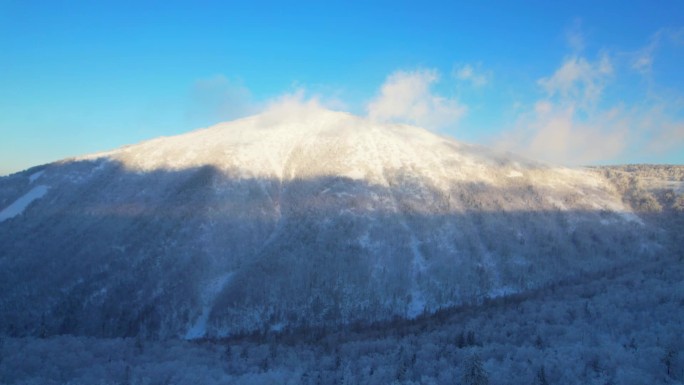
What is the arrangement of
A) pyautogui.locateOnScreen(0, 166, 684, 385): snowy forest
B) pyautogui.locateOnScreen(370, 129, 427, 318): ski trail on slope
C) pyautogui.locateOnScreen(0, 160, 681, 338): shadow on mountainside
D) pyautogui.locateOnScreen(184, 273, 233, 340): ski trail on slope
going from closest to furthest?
pyautogui.locateOnScreen(0, 166, 684, 385): snowy forest, pyautogui.locateOnScreen(184, 273, 233, 340): ski trail on slope, pyautogui.locateOnScreen(0, 160, 681, 338): shadow on mountainside, pyautogui.locateOnScreen(370, 129, 427, 318): ski trail on slope

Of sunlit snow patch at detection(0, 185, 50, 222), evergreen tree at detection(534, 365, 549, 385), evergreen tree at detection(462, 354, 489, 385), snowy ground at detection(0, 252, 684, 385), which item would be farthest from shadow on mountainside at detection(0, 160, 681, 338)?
evergreen tree at detection(534, 365, 549, 385)

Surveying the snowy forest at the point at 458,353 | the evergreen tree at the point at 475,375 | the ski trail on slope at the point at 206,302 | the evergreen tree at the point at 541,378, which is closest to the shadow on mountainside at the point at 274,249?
the ski trail on slope at the point at 206,302

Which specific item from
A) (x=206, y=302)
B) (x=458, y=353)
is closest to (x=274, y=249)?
(x=206, y=302)

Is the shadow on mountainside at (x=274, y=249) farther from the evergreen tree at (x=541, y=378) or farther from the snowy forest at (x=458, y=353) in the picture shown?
the evergreen tree at (x=541, y=378)

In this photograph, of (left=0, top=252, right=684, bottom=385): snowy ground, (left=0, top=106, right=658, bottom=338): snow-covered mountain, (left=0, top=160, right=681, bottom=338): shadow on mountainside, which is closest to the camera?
(left=0, top=252, right=684, bottom=385): snowy ground

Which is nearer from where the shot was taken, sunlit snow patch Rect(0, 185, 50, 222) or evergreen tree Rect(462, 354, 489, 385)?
evergreen tree Rect(462, 354, 489, 385)

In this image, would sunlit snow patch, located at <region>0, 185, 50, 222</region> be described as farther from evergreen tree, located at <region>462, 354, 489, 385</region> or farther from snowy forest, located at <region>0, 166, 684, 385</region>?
evergreen tree, located at <region>462, 354, 489, 385</region>

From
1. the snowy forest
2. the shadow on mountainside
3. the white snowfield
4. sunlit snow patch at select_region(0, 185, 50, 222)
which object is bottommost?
the snowy forest

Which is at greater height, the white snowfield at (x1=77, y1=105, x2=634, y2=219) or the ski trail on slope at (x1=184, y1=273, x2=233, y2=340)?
the white snowfield at (x1=77, y1=105, x2=634, y2=219)
